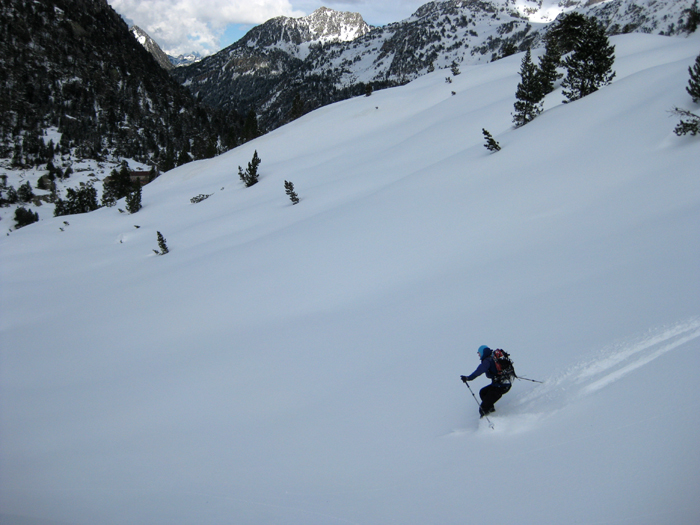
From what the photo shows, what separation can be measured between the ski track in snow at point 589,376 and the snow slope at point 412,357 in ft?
0.12

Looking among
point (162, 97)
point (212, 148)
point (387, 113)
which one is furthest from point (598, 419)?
point (162, 97)

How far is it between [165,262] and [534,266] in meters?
18.5

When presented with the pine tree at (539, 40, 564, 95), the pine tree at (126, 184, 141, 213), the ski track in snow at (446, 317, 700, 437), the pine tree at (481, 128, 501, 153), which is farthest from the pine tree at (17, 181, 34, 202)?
the ski track in snow at (446, 317, 700, 437)

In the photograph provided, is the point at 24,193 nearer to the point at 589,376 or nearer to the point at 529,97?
the point at 529,97

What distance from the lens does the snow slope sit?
159 inches

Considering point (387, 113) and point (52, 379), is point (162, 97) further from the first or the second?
point (52, 379)

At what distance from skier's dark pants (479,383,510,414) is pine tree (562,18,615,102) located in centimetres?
2225

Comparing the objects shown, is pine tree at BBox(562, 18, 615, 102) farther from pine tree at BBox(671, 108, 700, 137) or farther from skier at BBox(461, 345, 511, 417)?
skier at BBox(461, 345, 511, 417)

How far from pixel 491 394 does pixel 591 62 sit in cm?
2374

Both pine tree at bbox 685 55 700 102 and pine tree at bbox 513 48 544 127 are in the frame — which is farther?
pine tree at bbox 513 48 544 127

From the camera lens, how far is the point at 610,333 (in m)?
5.44

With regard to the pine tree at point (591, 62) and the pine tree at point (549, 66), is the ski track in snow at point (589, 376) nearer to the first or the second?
the pine tree at point (591, 62)

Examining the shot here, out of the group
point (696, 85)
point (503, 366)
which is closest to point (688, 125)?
point (696, 85)

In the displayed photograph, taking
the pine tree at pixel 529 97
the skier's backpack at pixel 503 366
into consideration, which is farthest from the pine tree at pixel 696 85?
the skier's backpack at pixel 503 366
